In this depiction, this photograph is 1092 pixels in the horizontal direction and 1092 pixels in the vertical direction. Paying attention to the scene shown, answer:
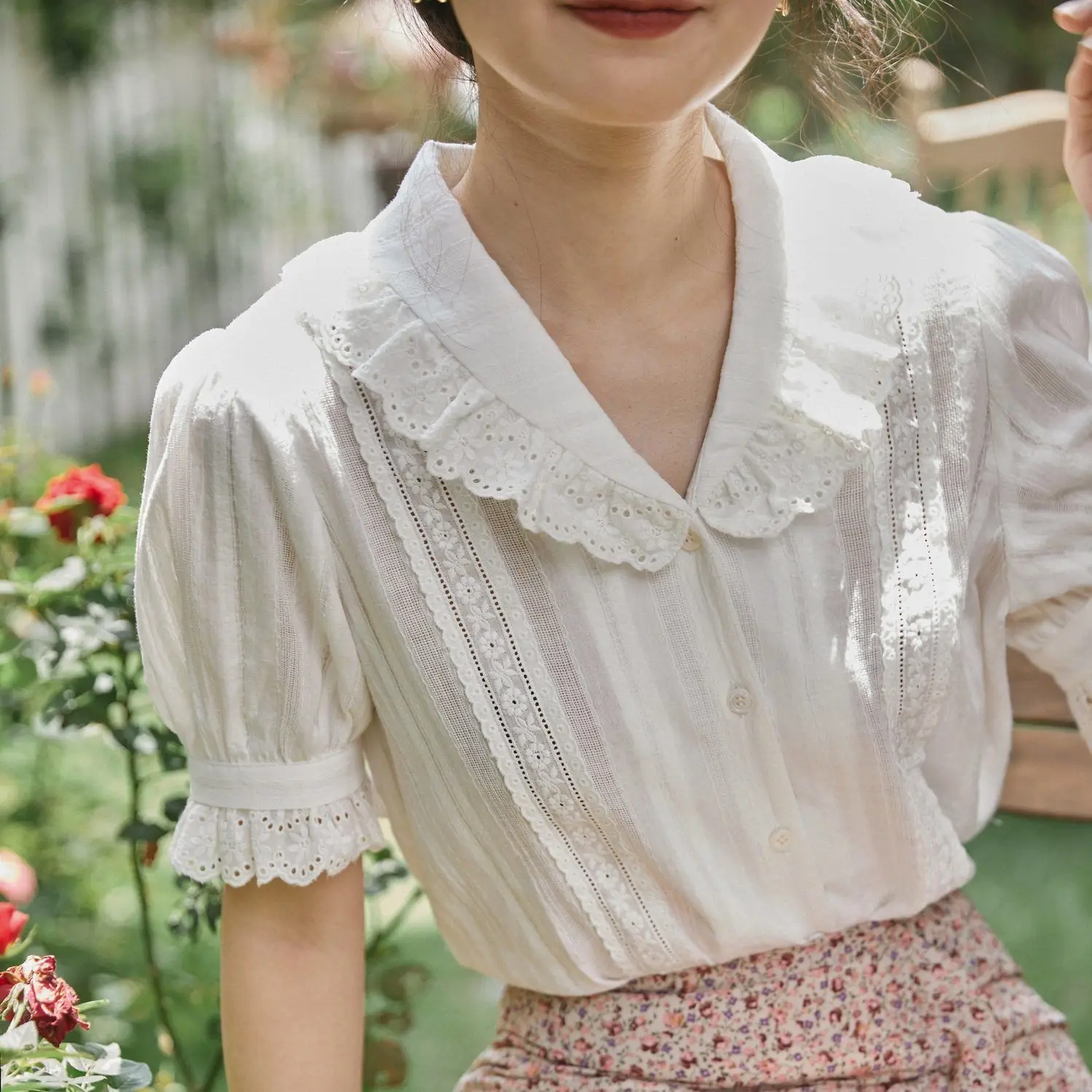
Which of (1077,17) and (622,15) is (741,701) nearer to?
(622,15)

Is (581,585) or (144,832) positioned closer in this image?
(581,585)

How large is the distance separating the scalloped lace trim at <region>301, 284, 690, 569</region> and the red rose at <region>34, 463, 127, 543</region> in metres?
0.73

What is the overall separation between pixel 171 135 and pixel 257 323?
6.90 metres

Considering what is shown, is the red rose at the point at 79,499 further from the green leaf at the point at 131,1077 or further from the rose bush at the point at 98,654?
the green leaf at the point at 131,1077

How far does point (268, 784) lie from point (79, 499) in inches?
29.7

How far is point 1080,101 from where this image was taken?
4.28 feet

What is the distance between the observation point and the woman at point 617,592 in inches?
45.2

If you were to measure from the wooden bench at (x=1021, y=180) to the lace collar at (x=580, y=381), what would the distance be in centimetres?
27

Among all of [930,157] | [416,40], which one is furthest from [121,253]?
[416,40]

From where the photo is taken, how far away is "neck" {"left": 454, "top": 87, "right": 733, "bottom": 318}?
1.16 meters

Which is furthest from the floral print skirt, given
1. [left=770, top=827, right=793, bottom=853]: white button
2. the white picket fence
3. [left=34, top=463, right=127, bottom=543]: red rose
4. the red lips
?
the white picket fence

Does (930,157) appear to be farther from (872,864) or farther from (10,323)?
(10,323)

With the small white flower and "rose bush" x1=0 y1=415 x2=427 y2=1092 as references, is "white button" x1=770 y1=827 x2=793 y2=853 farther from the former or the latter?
"rose bush" x1=0 y1=415 x2=427 y2=1092

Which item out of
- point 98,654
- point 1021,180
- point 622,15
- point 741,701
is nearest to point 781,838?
point 741,701
